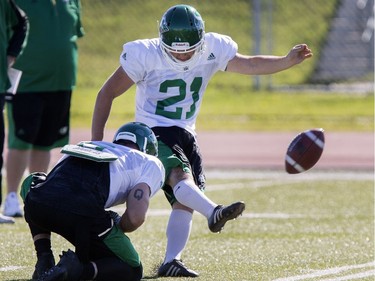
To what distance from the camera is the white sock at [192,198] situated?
5.75m

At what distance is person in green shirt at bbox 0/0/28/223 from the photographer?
7.47m

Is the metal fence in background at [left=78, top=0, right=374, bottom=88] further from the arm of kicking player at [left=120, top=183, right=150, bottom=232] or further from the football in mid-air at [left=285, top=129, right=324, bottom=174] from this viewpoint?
the arm of kicking player at [left=120, top=183, right=150, bottom=232]

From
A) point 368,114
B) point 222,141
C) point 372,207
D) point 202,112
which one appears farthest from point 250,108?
point 372,207

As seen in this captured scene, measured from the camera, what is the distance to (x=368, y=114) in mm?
15273

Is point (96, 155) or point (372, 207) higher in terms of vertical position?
point (96, 155)

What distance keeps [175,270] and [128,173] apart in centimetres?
73

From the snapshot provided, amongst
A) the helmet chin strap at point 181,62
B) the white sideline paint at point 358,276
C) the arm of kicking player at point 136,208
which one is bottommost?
the white sideline paint at point 358,276

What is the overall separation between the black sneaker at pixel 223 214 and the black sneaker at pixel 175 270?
367 mm

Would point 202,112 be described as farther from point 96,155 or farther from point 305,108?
point 96,155

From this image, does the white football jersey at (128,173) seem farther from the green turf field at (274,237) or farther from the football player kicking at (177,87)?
the green turf field at (274,237)

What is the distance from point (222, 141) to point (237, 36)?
21.0 ft

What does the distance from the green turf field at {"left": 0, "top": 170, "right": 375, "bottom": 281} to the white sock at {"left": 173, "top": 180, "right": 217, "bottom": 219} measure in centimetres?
39

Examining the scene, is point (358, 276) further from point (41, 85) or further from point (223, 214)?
point (41, 85)

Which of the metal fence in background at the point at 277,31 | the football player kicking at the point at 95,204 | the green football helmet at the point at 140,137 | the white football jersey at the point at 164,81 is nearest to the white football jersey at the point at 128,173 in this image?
the football player kicking at the point at 95,204
